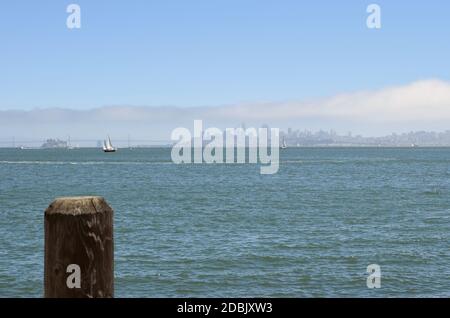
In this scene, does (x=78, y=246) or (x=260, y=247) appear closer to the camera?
(x=78, y=246)

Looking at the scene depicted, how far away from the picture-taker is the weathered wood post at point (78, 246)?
11.8 ft

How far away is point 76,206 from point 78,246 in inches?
10.0

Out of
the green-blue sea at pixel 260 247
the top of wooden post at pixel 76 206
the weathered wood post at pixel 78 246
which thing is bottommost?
the green-blue sea at pixel 260 247

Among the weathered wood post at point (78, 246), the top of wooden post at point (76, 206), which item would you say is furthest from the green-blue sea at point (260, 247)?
the top of wooden post at point (76, 206)

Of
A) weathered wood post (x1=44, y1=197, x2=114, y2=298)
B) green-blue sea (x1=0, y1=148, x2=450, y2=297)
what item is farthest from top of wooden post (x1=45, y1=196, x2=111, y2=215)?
green-blue sea (x1=0, y1=148, x2=450, y2=297)

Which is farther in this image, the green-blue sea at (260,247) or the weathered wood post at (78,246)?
the green-blue sea at (260,247)

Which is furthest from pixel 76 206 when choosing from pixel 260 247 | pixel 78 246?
pixel 260 247

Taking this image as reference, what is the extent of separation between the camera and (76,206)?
3617 mm

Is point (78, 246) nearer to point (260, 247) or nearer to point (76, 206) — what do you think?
point (76, 206)

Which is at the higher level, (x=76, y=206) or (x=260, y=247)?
(x=76, y=206)

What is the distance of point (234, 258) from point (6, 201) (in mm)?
41122

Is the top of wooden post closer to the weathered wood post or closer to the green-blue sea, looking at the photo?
the weathered wood post

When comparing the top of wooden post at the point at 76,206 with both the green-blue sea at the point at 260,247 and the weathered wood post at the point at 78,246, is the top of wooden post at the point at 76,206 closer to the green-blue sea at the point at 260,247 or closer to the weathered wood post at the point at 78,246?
the weathered wood post at the point at 78,246
